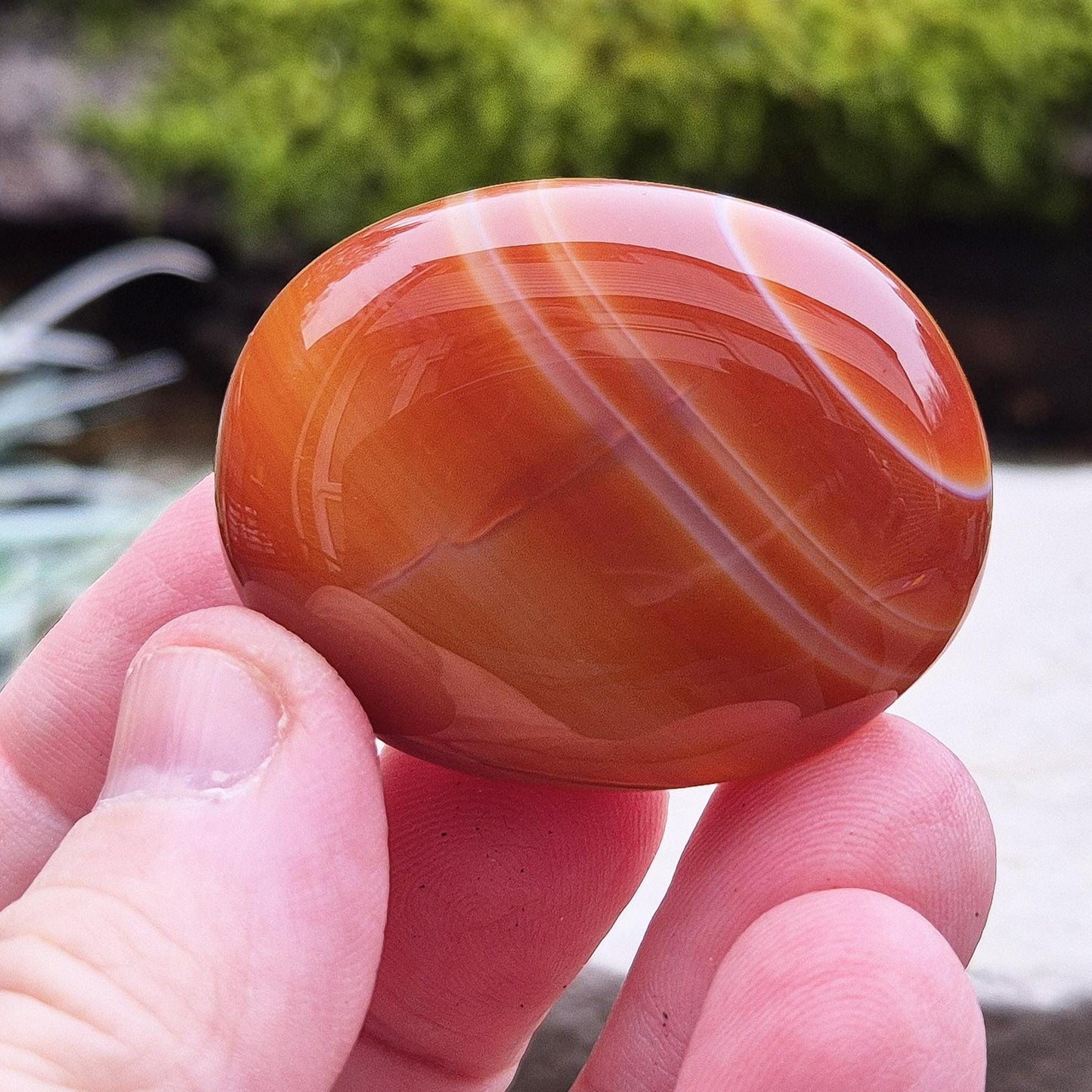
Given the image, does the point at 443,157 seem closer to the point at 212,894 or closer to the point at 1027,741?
the point at 1027,741

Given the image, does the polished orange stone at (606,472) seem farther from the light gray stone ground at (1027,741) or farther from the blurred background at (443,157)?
the blurred background at (443,157)

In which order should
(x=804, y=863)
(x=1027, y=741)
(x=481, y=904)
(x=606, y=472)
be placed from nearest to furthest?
(x=606, y=472) < (x=804, y=863) < (x=481, y=904) < (x=1027, y=741)

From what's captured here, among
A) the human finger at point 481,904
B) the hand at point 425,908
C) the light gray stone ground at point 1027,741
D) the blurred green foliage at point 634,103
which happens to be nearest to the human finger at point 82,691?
the hand at point 425,908

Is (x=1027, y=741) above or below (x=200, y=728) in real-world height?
below

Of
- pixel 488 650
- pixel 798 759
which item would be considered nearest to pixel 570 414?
pixel 488 650

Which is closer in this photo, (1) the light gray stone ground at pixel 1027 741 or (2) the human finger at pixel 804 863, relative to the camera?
(2) the human finger at pixel 804 863

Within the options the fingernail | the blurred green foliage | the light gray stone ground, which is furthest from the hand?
the blurred green foliage

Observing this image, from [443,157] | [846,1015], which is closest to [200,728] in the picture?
[846,1015]
